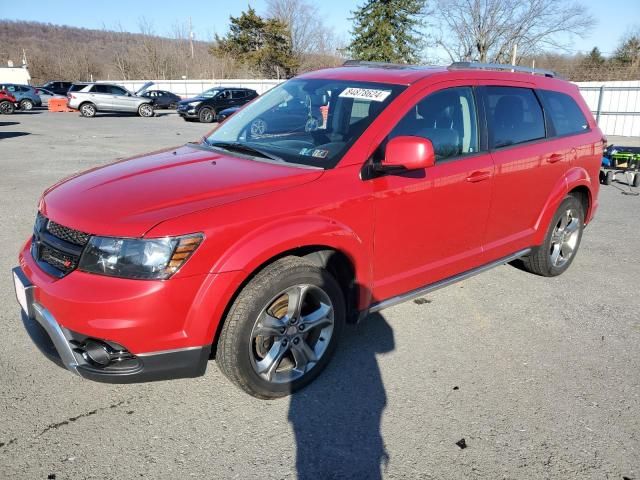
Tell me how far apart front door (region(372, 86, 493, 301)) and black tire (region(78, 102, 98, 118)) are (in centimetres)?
2782

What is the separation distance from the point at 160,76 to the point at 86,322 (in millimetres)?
64025

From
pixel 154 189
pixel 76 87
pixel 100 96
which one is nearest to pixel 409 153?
pixel 154 189

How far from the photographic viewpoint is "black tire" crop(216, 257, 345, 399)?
8.75 ft

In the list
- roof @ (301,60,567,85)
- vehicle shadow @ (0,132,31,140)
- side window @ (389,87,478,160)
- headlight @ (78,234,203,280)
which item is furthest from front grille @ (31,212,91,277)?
vehicle shadow @ (0,132,31,140)

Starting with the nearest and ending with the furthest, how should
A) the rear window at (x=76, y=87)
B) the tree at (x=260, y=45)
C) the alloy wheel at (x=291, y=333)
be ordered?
the alloy wheel at (x=291, y=333), the rear window at (x=76, y=87), the tree at (x=260, y=45)

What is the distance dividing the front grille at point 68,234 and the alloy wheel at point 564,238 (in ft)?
13.0

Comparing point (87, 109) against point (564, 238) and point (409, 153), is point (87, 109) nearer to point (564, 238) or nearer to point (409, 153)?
point (564, 238)

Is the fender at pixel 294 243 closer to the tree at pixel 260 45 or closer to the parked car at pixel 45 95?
the parked car at pixel 45 95

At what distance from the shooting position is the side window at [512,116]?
3.93 m

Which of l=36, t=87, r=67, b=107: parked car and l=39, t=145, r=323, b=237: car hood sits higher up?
l=36, t=87, r=67, b=107: parked car

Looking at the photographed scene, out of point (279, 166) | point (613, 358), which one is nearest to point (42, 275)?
point (279, 166)

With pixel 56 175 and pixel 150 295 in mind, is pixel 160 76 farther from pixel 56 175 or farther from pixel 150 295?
pixel 150 295

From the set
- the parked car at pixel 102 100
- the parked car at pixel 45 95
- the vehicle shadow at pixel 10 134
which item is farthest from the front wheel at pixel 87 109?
the vehicle shadow at pixel 10 134

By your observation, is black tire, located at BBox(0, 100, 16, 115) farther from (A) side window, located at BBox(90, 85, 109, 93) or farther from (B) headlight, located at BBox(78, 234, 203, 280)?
(B) headlight, located at BBox(78, 234, 203, 280)
